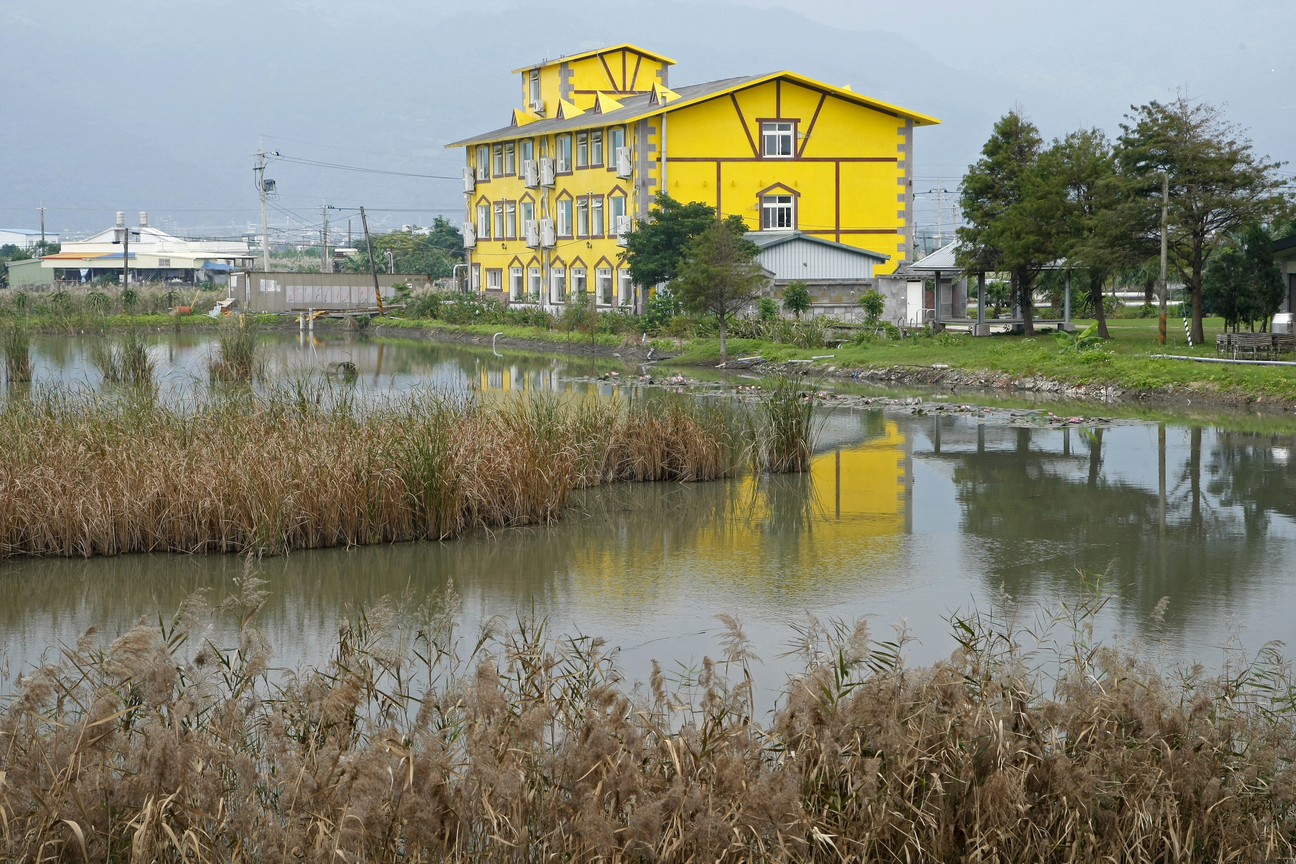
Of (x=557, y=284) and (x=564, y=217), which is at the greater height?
(x=564, y=217)

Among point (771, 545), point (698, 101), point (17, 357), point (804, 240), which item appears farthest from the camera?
point (698, 101)

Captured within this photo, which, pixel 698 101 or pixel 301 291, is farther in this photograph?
pixel 301 291

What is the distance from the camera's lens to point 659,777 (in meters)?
4.49

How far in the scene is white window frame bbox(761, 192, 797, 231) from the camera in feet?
133

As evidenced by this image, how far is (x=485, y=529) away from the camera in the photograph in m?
10.6

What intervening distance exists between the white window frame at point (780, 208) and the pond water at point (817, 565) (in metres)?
26.5

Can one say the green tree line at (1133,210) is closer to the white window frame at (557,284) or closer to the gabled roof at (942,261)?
the gabled roof at (942,261)

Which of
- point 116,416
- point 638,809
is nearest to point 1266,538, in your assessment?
point 638,809

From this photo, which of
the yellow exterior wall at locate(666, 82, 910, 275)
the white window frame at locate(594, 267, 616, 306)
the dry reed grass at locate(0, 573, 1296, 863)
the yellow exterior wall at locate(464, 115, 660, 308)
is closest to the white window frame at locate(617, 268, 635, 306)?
the yellow exterior wall at locate(464, 115, 660, 308)

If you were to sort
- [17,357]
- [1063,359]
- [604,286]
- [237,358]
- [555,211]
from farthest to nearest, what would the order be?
[555,211], [604,286], [1063,359], [237,358], [17,357]

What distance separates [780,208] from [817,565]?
32.1 m

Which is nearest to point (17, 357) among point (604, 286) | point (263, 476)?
point (263, 476)

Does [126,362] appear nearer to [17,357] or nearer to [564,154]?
[17,357]

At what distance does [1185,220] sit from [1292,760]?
75.5ft
